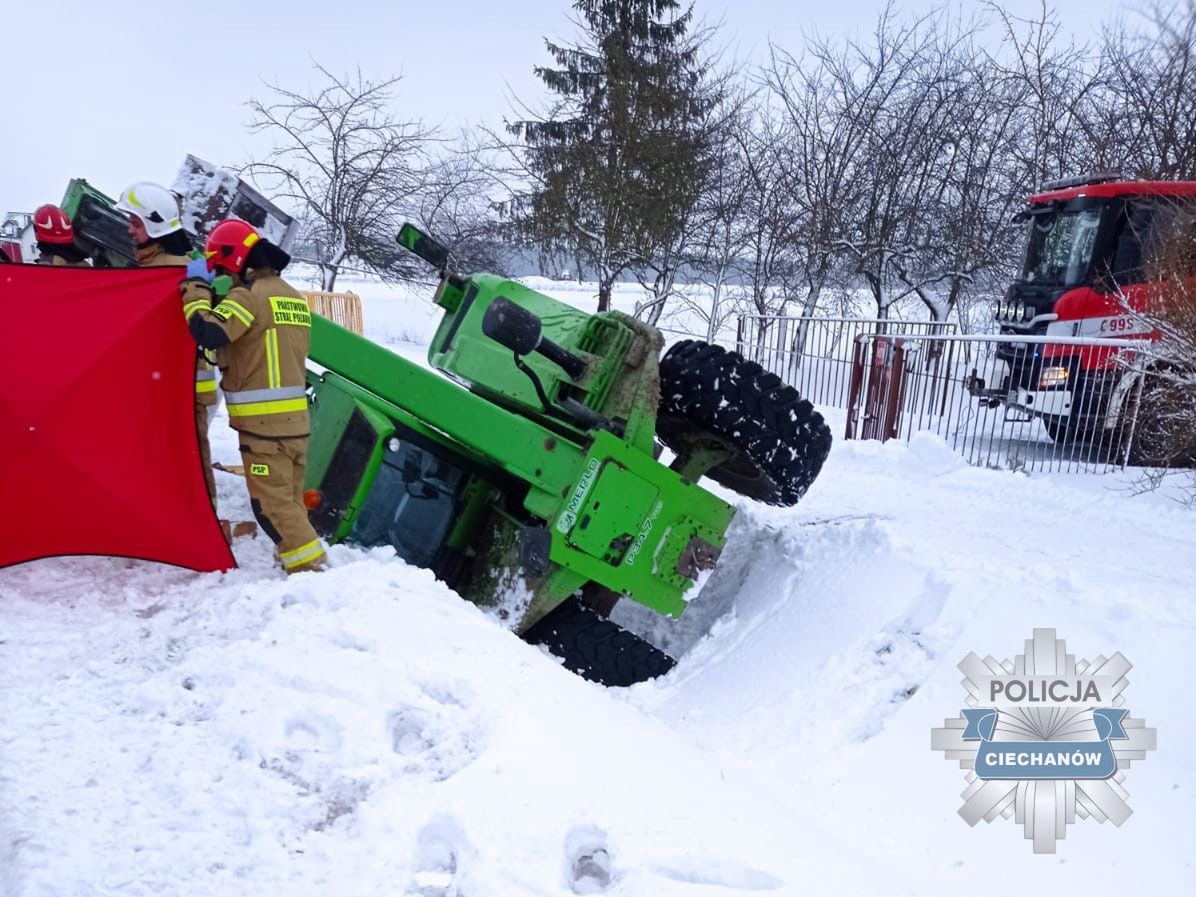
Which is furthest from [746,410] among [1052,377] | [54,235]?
[1052,377]

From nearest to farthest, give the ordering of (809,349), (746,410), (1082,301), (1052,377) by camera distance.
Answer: (746,410), (1052,377), (1082,301), (809,349)

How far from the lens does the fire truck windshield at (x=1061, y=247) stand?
10.1m

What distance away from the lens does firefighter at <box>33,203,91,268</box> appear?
5.45 metres

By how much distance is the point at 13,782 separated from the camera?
246 centimetres

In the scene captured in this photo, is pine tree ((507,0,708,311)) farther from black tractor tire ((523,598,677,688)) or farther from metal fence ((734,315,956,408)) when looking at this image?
black tractor tire ((523,598,677,688))

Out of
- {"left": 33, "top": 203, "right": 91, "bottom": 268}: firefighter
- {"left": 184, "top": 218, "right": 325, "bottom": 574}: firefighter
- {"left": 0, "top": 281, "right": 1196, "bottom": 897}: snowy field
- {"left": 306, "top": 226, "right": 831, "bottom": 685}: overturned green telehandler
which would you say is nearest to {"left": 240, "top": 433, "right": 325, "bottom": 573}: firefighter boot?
{"left": 184, "top": 218, "right": 325, "bottom": 574}: firefighter

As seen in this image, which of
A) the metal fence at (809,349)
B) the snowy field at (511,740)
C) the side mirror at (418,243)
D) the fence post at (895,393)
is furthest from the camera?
the metal fence at (809,349)

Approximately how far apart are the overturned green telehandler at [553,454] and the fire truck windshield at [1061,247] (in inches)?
275

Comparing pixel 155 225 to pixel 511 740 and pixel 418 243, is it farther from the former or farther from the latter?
pixel 511 740

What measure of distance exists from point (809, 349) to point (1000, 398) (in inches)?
121

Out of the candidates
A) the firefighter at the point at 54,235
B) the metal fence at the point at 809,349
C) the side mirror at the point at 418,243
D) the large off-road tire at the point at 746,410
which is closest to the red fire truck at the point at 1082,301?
the metal fence at the point at 809,349

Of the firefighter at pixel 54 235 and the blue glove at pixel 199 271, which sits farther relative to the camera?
the firefighter at pixel 54 235

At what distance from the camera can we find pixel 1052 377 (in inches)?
349

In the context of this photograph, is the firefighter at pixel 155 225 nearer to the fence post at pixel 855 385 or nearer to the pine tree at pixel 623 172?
the fence post at pixel 855 385
